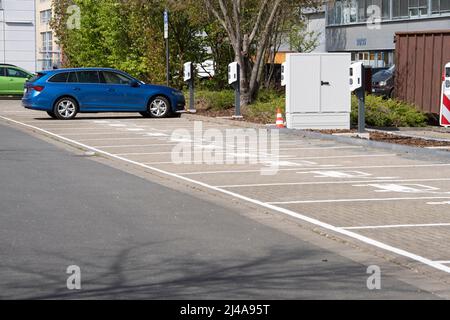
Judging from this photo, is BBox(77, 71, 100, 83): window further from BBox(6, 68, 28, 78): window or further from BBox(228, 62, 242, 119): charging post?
BBox(6, 68, 28, 78): window

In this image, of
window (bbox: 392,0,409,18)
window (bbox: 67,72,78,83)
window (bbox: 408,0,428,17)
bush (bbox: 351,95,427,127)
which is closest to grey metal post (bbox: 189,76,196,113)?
window (bbox: 67,72,78,83)

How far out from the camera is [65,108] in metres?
28.9

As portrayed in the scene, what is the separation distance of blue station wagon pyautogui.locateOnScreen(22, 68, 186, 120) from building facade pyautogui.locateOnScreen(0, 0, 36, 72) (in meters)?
51.7

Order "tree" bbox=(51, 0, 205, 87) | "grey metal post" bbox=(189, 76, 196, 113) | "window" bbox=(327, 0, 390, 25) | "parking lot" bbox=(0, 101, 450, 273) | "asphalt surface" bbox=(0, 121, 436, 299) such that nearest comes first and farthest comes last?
1. "asphalt surface" bbox=(0, 121, 436, 299)
2. "parking lot" bbox=(0, 101, 450, 273)
3. "grey metal post" bbox=(189, 76, 196, 113)
4. "tree" bbox=(51, 0, 205, 87)
5. "window" bbox=(327, 0, 390, 25)

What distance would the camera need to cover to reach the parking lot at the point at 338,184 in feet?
Answer: 32.9

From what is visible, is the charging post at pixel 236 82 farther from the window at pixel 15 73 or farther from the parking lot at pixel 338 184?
the window at pixel 15 73

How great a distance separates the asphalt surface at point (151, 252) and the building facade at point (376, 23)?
1676 inches

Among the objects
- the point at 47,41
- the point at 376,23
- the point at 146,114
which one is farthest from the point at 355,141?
the point at 47,41

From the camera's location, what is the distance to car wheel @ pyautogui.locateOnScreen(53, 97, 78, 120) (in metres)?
28.8

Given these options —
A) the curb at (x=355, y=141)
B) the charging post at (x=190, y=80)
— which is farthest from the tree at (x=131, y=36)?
the curb at (x=355, y=141)

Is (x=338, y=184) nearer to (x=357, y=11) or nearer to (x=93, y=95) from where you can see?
(x=93, y=95)
